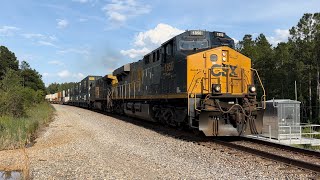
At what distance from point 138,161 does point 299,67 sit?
47.3m

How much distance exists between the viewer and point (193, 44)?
46.4 ft

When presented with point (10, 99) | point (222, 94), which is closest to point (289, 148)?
point (222, 94)

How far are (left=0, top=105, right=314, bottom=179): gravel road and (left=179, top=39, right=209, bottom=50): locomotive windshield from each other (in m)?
3.64

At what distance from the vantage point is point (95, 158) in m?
9.68

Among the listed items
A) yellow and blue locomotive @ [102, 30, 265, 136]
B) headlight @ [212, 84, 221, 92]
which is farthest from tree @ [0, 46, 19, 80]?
headlight @ [212, 84, 221, 92]

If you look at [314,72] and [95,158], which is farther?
[314,72]

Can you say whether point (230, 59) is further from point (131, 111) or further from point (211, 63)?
point (131, 111)

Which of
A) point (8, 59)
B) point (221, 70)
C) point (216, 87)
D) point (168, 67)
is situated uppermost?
point (8, 59)

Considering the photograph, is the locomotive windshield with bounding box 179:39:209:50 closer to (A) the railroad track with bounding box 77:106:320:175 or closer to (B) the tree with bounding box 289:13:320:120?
(A) the railroad track with bounding box 77:106:320:175

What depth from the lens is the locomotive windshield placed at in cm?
1398

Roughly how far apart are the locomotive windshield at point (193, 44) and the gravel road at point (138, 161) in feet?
11.9

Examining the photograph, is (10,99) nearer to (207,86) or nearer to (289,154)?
(207,86)

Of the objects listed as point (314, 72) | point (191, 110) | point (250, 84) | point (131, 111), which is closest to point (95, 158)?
point (191, 110)

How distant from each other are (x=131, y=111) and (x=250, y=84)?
33.7ft
